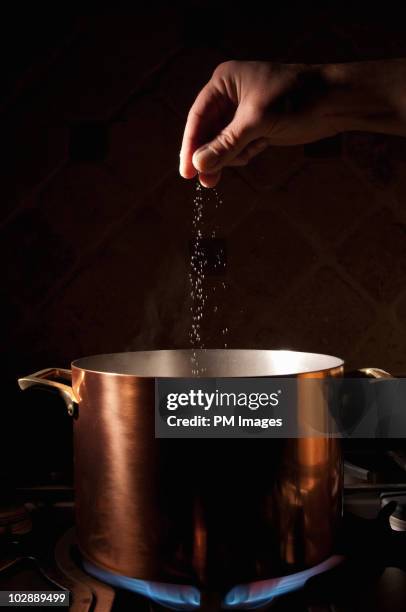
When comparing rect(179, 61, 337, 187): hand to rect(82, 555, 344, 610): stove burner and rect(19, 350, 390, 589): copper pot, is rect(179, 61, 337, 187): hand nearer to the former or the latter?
rect(19, 350, 390, 589): copper pot

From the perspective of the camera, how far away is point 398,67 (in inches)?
22.1

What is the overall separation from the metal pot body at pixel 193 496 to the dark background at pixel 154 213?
0.43 meters

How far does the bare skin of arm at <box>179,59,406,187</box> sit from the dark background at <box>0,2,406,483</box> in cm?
24

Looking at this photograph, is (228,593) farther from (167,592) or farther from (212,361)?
(212,361)

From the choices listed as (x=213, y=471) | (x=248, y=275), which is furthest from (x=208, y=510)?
(x=248, y=275)

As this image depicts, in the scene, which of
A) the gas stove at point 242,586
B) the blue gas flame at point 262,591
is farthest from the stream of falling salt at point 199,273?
the blue gas flame at point 262,591

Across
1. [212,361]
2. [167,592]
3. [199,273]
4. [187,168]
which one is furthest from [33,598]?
[199,273]

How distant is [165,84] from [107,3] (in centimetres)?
16

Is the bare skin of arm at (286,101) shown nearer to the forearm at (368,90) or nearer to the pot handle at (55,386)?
the forearm at (368,90)

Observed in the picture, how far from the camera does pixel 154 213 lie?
0.85m

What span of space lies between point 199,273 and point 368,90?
38 centimetres

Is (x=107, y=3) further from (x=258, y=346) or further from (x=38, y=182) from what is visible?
(x=258, y=346)

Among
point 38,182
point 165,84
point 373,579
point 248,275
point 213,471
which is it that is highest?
point 165,84

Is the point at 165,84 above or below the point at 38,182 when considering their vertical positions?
above
